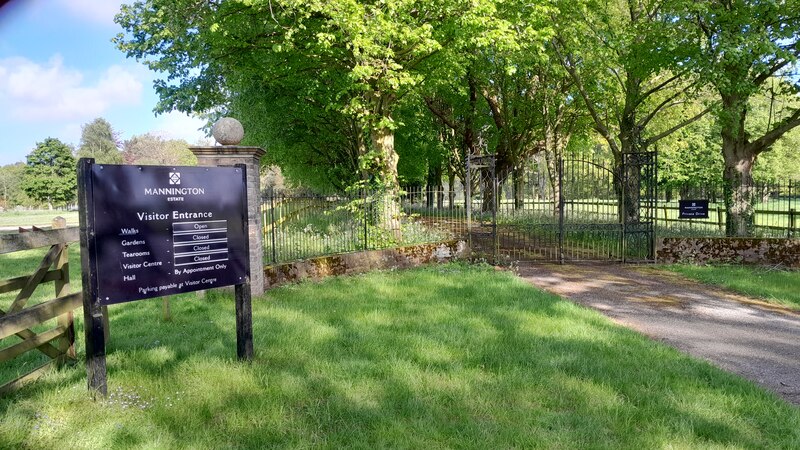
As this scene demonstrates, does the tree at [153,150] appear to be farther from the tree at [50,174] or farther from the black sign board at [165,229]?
the black sign board at [165,229]

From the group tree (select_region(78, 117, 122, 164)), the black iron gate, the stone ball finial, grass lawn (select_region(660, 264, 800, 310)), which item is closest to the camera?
the stone ball finial

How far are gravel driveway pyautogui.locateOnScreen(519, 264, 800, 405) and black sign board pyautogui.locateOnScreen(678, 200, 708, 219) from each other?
255cm

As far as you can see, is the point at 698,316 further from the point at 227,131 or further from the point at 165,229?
the point at 227,131

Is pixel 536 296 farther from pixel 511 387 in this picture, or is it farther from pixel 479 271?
pixel 511 387

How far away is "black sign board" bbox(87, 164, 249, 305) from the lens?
4523 mm

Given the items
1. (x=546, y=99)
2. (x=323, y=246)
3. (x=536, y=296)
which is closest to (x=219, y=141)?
(x=323, y=246)

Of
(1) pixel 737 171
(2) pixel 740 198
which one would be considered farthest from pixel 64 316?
(1) pixel 737 171

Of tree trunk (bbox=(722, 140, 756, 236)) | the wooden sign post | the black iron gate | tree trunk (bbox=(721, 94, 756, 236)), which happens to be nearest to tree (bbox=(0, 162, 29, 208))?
the black iron gate

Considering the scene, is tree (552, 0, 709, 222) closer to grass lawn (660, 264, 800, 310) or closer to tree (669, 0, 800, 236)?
tree (669, 0, 800, 236)

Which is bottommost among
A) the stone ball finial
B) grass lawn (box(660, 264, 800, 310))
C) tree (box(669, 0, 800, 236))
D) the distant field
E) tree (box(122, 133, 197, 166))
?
grass lawn (box(660, 264, 800, 310))

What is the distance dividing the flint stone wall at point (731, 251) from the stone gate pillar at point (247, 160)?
10.4 m

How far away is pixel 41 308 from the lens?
4.58 meters

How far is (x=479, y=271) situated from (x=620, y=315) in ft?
12.7

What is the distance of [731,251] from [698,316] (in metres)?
6.21
